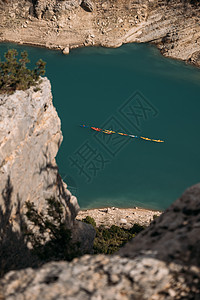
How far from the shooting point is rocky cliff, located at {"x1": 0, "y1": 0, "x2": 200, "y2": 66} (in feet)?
190

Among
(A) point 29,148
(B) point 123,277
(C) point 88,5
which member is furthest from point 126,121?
(B) point 123,277

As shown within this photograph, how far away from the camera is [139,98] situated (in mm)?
47812

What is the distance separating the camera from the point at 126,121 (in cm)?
4384

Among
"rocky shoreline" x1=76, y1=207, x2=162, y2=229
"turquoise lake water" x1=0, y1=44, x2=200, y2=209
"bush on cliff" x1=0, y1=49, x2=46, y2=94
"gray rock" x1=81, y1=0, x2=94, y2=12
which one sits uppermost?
"gray rock" x1=81, y1=0, x2=94, y2=12

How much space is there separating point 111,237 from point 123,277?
19063 millimetres

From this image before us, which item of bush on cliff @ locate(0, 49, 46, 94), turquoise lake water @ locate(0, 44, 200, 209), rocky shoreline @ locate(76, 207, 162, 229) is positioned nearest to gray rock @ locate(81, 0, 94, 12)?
turquoise lake water @ locate(0, 44, 200, 209)

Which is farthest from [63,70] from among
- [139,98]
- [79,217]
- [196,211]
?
[196,211]

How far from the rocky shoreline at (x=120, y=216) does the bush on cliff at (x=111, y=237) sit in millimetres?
1115

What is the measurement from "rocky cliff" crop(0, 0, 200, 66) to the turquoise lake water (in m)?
2.52

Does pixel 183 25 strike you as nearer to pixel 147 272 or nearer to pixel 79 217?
pixel 79 217

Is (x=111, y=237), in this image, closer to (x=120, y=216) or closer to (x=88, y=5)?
(x=120, y=216)

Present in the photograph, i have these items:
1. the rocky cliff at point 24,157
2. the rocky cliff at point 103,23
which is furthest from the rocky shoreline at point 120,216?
the rocky cliff at point 103,23

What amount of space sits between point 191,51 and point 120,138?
2720 centimetres

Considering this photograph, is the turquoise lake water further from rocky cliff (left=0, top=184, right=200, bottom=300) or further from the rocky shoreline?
rocky cliff (left=0, top=184, right=200, bottom=300)
